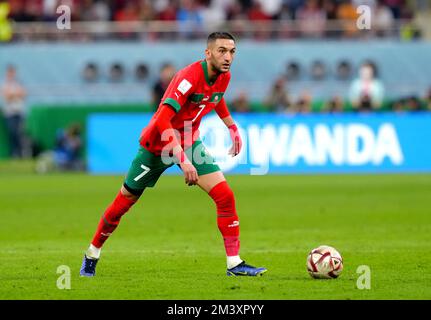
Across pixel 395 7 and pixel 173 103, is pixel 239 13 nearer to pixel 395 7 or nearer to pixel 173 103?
pixel 395 7

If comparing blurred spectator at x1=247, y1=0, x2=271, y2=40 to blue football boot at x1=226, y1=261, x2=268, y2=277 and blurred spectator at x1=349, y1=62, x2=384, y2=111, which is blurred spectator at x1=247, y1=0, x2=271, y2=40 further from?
blue football boot at x1=226, y1=261, x2=268, y2=277

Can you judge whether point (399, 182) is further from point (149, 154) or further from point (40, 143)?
point (149, 154)

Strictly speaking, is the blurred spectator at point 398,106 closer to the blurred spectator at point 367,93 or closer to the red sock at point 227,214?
the blurred spectator at point 367,93

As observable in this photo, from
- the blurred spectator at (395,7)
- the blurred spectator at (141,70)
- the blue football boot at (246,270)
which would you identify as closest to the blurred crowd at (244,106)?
the blurred spectator at (395,7)

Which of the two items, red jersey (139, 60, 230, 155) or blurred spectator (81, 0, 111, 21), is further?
blurred spectator (81, 0, 111, 21)

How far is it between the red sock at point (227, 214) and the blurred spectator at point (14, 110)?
62.6 feet

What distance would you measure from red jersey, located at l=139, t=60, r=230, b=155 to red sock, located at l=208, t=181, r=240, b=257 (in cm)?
58

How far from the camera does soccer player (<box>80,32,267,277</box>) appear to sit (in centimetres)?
1060

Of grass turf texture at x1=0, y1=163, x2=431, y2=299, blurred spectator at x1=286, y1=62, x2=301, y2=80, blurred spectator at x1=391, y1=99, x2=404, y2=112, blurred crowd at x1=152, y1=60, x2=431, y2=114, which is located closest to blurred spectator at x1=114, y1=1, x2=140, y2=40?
blurred spectator at x1=286, y1=62, x2=301, y2=80

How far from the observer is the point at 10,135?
30359 millimetres

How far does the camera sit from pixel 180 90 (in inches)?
417

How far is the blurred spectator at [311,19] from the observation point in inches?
1277
